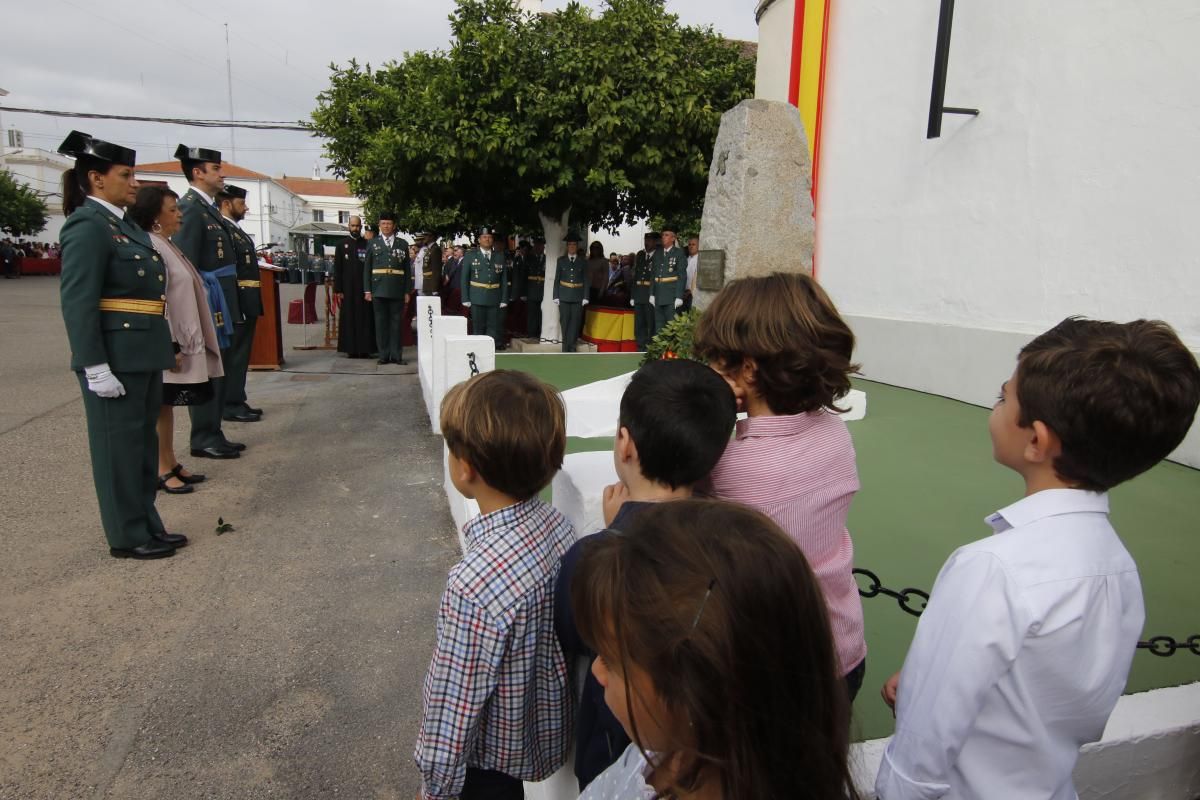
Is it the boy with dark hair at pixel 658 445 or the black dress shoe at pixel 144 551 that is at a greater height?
the boy with dark hair at pixel 658 445

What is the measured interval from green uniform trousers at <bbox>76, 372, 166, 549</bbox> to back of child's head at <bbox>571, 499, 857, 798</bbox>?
11.9 ft

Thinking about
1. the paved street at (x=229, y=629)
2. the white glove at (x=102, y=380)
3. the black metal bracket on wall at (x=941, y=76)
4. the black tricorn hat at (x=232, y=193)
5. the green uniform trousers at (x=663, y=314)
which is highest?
the black metal bracket on wall at (x=941, y=76)

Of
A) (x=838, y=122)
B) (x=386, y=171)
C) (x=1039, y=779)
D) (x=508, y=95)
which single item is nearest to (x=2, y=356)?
(x=386, y=171)

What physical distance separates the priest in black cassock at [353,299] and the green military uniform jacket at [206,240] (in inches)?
171

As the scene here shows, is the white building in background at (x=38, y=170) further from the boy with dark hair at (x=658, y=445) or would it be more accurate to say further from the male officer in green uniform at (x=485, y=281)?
the boy with dark hair at (x=658, y=445)

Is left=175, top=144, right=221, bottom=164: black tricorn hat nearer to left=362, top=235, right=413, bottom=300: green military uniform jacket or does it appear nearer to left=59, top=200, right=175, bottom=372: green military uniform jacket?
left=59, top=200, right=175, bottom=372: green military uniform jacket

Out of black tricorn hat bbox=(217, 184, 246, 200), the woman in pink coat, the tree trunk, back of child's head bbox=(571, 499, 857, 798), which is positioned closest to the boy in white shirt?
back of child's head bbox=(571, 499, 857, 798)

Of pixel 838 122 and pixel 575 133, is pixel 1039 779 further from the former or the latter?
pixel 575 133

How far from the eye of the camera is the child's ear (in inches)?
50.8

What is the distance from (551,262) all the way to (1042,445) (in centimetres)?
1108

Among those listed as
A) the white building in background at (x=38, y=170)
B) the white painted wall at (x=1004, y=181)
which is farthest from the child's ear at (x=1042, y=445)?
the white building in background at (x=38, y=170)

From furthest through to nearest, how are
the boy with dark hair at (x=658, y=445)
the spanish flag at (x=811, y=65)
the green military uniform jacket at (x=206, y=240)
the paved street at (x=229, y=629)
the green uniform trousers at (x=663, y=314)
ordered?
the green uniform trousers at (x=663, y=314), the spanish flag at (x=811, y=65), the green military uniform jacket at (x=206, y=240), the paved street at (x=229, y=629), the boy with dark hair at (x=658, y=445)

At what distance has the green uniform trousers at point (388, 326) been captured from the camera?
10438mm

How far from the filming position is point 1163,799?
6.91 feet
